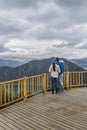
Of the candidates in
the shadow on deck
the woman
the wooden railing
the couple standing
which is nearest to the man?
the couple standing

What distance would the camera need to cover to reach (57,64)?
47.7 feet

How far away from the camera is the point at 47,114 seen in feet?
33.4

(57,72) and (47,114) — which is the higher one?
(57,72)

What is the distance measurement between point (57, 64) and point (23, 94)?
2.82 m

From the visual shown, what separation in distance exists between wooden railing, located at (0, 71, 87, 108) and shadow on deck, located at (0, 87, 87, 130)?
0.38 metres

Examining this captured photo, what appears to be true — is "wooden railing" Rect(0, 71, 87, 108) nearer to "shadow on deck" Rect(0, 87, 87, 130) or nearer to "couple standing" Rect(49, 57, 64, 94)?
"shadow on deck" Rect(0, 87, 87, 130)

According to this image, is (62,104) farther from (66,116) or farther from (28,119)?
(28,119)

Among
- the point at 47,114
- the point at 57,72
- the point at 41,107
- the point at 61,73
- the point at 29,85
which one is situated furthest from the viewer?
A: the point at 61,73

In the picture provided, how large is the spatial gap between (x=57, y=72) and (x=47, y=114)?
441cm

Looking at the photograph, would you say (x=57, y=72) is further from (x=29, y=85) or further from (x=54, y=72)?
(x=29, y=85)

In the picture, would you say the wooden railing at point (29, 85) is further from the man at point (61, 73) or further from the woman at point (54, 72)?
the man at point (61, 73)

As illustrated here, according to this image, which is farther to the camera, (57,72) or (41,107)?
(57,72)

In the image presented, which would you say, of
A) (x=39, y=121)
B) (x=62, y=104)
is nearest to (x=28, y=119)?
(x=39, y=121)

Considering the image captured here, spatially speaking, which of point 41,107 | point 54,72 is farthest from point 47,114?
point 54,72
